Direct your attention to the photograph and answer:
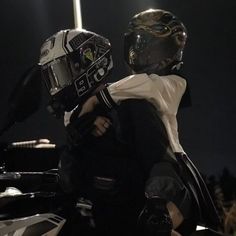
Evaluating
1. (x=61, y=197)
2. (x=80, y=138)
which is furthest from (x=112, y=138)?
(x=61, y=197)

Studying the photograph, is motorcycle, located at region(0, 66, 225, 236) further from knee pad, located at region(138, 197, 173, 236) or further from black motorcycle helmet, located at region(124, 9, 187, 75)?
black motorcycle helmet, located at region(124, 9, 187, 75)

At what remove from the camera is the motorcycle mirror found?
209cm

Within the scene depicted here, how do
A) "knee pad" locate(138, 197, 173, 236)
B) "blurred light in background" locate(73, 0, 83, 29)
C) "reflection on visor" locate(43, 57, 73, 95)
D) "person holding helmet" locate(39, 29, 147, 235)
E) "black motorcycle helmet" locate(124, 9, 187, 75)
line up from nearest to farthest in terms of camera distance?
1. "knee pad" locate(138, 197, 173, 236)
2. "person holding helmet" locate(39, 29, 147, 235)
3. "reflection on visor" locate(43, 57, 73, 95)
4. "black motorcycle helmet" locate(124, 9, 187, 75)
5. "blurred light in background" locate(73, 0, 83, 29)

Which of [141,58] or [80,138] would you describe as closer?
[80,138]

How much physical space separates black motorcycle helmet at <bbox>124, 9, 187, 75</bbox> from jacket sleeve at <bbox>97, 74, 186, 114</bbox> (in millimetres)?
195

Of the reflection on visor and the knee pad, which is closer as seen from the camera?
the knee pad

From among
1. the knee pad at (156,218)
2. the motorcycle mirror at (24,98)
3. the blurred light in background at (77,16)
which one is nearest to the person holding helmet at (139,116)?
the knee pad at (156,218)

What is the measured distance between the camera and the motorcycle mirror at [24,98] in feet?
6.84

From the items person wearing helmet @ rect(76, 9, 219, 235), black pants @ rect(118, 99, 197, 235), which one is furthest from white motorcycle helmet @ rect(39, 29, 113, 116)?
black pants @ rect(118, 99, 197, 235)

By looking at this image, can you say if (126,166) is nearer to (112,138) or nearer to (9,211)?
(112,138)

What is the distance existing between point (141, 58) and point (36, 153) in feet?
2.06

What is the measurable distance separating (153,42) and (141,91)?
356 mm

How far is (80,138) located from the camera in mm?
→ 2244

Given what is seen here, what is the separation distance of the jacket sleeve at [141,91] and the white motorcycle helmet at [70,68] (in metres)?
0.12
